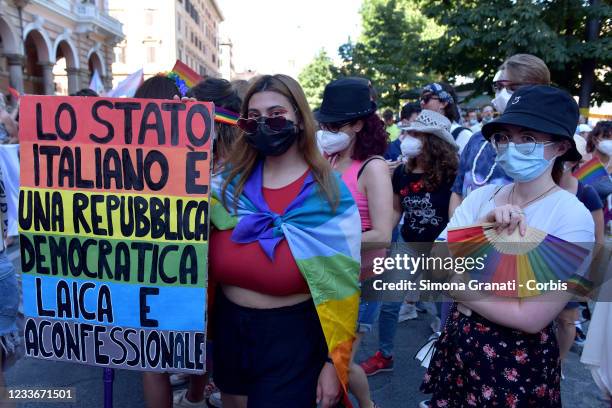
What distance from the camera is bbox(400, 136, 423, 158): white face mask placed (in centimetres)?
373

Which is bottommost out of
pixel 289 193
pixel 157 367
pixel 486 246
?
pixel 157 367

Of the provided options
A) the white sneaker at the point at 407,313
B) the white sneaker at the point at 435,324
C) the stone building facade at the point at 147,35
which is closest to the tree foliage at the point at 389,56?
the white sneaker at the point at 407,313

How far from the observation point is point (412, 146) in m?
3.73

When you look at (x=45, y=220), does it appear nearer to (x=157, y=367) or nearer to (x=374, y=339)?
(x=157, y=367)

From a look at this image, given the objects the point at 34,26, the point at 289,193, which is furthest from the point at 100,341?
the point at 34,26

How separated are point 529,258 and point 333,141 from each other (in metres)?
1.45

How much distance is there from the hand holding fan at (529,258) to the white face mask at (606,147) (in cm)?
453

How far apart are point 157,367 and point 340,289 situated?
2.74 ft

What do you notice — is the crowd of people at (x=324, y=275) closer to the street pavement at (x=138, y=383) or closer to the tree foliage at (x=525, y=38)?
the street pavement at (x=138, y=383)

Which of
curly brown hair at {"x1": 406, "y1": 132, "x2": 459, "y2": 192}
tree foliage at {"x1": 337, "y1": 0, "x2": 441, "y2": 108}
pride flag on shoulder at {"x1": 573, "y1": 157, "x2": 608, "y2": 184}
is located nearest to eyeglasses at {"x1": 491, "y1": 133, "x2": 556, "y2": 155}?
curly brown hair at {"x1": 406, "y1": 132, "x2": 459, "y2": 192}

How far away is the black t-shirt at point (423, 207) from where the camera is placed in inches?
147

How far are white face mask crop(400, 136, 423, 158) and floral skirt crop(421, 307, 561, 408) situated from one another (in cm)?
200

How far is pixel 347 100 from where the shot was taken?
2.91 m

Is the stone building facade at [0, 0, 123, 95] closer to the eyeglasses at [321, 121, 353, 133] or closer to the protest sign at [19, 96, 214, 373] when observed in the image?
the eyeglasses at [321, 121, 353, 133]
